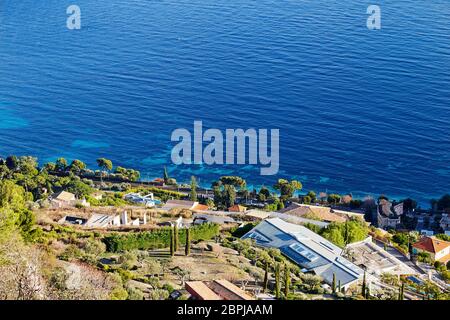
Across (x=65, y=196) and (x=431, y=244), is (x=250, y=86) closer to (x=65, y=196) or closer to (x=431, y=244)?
(x=65, y=196)

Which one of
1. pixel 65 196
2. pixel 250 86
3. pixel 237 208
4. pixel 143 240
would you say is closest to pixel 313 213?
pixel 237 208

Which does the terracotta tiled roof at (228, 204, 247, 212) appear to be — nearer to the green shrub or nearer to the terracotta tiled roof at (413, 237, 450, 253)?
the terracotta tiled roof at (413, 237, 450, 253)

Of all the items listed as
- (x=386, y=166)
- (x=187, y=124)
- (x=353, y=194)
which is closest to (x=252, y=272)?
(x=353, y=194)

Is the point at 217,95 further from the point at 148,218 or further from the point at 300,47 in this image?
the point at 148,218

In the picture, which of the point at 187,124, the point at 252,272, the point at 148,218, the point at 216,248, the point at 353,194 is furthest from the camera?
the point at 187,124

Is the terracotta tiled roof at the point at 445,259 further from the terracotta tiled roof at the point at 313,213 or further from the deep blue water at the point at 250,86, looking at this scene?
the deep blue water at the point at 250,86

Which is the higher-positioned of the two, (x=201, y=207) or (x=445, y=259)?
(x=201, y=207)
